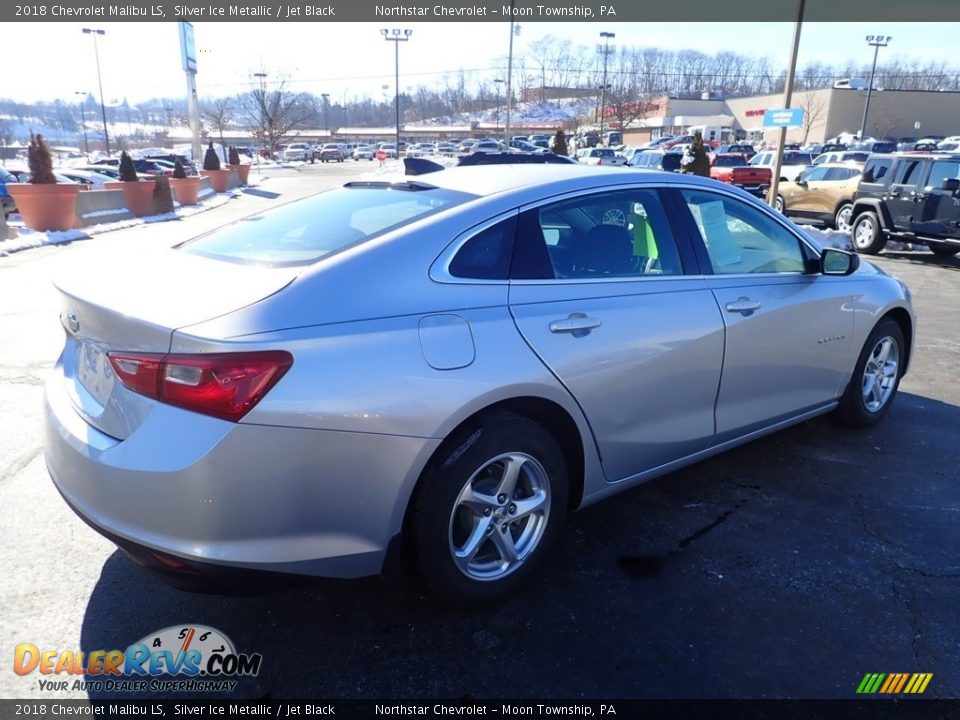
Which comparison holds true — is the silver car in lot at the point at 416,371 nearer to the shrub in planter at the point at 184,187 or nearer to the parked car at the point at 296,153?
the shrub in planter at the point at 184,187

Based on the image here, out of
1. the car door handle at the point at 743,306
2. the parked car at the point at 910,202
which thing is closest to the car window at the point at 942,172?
the parked car at the point at 910,202

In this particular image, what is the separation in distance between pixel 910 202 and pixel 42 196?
17.4 metres

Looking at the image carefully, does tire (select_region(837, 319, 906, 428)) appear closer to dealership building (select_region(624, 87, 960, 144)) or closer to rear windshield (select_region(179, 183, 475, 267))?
rear windshield (select_region(179, 183, 475, 267))

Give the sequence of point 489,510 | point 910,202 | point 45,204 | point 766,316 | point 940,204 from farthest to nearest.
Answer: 1. point 45,204
2. point 910,202
3. point 940,204
4. point 766,316
5. point 489,510

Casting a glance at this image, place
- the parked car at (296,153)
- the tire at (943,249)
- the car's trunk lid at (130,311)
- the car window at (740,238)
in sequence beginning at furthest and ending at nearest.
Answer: the parked car at (296,153)
the tire at (943,249)
the car window at (740,238)
the car's trunk lid at (130,311)

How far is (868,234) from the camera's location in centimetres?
1321

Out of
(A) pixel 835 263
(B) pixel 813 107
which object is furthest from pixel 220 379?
(B) pixel 813 107

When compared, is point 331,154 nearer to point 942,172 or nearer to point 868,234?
point 868,234

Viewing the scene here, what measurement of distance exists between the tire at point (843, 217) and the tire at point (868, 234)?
453 millimetres

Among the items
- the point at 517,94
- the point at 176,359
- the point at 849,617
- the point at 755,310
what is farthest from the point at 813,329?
the point at 517,94

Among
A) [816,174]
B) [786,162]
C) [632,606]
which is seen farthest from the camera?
[786,162]

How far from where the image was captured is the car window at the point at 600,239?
9.55ft

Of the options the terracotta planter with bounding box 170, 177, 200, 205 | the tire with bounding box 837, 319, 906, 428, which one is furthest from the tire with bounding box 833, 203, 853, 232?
the terracotta planter with bounding box 170, 177, 200, 205

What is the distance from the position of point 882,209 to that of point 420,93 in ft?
563
